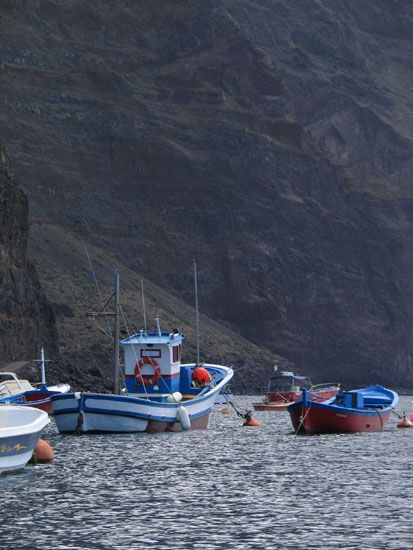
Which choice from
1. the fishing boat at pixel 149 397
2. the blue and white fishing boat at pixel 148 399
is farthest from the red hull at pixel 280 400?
the blue and white fishing boat at pixel 148 399

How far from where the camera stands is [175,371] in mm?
78938

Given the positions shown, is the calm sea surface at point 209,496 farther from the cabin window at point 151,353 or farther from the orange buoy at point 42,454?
the cabin window at point 151,353

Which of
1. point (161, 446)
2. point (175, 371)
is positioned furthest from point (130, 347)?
point (161, 446)

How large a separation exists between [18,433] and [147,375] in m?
30.6

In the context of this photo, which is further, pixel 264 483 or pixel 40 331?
pixel 40 331

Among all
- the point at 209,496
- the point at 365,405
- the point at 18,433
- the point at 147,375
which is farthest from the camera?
the point at 365,405

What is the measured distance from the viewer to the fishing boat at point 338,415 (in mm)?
77000

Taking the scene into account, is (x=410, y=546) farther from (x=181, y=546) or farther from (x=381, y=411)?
(x=381, y=411)

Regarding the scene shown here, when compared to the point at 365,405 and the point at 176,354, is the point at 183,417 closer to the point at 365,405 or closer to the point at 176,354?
the point at 176,354

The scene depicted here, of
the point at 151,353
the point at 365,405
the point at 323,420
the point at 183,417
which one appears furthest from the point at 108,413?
the point at 365,405

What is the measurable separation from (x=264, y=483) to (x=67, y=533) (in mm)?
13647

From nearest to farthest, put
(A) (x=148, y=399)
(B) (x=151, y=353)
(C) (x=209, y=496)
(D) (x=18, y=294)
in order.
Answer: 1. (C) (x=209, y=496)
2. (A) (x=148, y=399)
3. (B) (x=151, y=353)
4. (D) (x=18, y=294)

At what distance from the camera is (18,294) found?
153500mm

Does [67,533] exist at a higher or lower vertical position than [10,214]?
lower
